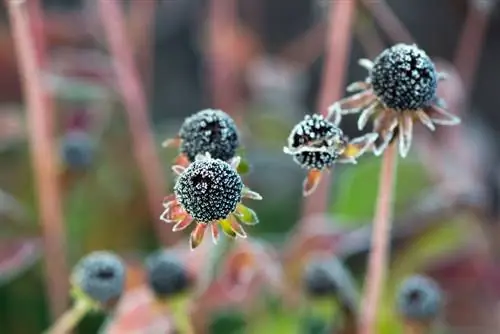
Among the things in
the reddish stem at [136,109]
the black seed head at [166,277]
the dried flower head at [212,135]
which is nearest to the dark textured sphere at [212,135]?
the dried flower head at [212,135]

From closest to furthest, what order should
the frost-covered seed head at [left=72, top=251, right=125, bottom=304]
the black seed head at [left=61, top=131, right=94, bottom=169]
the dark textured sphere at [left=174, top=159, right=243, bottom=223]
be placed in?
1. the dark textured sphere at [left=174, top=159, right=243, bottom=223]
2. the frost-covered seed head at [left=72, top=251, right=125, bottom=304]
3. the black seed head at [left=61, top=131, right=94, bottom=169]

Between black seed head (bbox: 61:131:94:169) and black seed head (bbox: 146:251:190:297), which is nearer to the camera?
black seed head (bbox: 146:251:190:297)

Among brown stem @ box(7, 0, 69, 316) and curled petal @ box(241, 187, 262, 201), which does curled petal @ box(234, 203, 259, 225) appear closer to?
curled petal @ box(241, 187, 262, 201)

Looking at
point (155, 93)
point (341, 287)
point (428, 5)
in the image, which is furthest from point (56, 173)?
point (428, 5)

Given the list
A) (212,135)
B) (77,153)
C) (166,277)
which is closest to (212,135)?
(212,135)

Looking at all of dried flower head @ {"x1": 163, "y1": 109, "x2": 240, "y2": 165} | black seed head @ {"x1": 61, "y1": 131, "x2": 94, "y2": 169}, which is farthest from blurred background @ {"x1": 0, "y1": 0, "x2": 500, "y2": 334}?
dried flower head @ {"x1": 163, "y1": 109, "x2": 240, "y2": 165}

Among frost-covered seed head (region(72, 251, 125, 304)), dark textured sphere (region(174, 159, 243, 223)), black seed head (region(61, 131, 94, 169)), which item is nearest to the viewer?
dark textured sphere (region(174, 159, 243, 223))

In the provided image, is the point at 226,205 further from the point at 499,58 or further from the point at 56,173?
the point at 499,58
